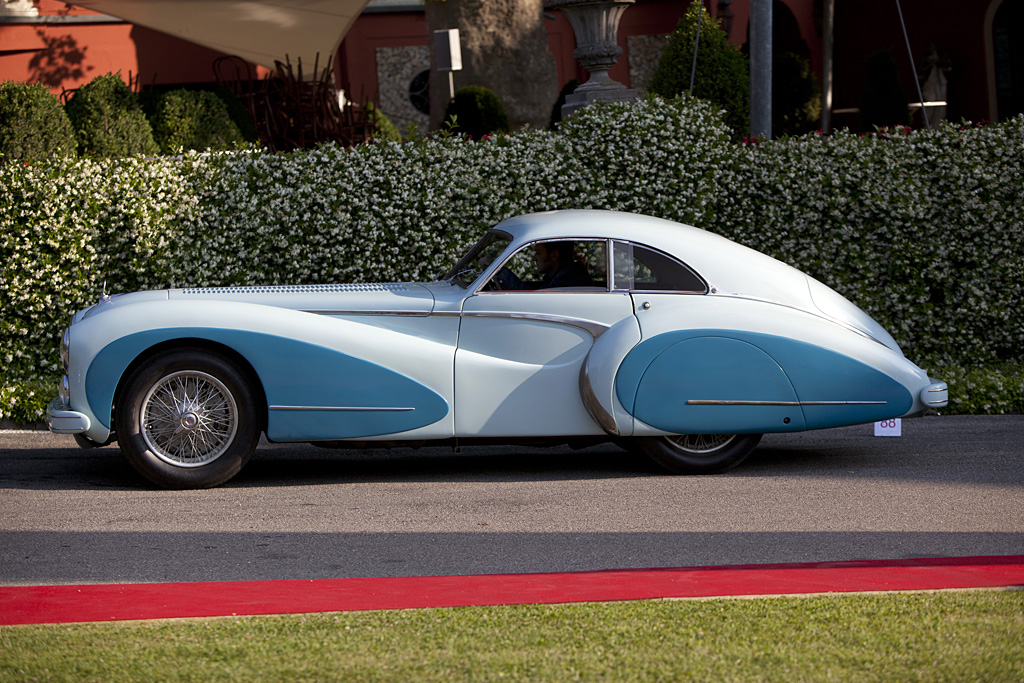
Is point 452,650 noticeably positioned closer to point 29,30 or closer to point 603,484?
point 603,484

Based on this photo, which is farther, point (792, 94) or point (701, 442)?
point (792, 94)

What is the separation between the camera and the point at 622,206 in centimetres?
930

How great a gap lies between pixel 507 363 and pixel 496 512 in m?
0.91

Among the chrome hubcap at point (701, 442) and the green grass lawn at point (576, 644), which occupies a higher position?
the green grass lawn at point (576, 644)

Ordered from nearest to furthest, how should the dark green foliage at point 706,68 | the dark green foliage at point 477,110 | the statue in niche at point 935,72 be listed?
1. the dark green foliage at point 706,68
2. the dark green foliage at point 477,110
3. the statue in niche at point 935,72

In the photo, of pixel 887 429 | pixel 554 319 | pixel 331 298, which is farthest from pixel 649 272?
pixel 887 429

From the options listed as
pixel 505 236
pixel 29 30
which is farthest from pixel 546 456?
pixel 29 30

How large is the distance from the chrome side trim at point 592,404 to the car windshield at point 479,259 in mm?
809

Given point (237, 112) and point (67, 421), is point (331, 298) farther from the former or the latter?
point (237, 112)

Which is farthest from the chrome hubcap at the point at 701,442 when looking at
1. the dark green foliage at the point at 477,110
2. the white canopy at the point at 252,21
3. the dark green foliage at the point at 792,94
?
the dark green foliage at the point at 792,94

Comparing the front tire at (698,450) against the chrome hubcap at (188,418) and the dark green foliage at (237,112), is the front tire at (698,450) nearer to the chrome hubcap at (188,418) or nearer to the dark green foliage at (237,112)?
the chrome hubcap at (188,418)

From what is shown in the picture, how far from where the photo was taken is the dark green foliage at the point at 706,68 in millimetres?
13133

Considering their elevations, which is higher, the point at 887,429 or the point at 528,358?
the point at 528,358

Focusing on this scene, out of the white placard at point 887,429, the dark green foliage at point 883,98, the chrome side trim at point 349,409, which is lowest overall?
the white placard at point 887,429
